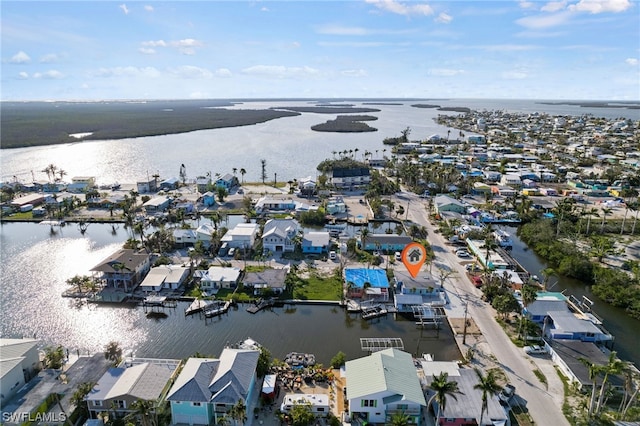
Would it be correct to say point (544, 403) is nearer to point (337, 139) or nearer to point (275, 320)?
point (275, 320)

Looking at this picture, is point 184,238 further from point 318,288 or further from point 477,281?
point 477,281

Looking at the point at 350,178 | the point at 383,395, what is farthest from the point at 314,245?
the point at 350,178

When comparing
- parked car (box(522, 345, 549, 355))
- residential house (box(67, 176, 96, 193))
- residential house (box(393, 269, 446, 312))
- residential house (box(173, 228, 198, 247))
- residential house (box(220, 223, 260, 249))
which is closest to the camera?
parked car (box(522, 345, 549, 355))

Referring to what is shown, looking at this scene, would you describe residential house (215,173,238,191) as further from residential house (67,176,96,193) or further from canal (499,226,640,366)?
canal (499,226,640,366)

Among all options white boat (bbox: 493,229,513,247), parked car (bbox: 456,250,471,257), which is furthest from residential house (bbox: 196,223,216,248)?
white boat (bbox: 493,229,513,247)

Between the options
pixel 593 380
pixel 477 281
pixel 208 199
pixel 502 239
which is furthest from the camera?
pixel 208 199
